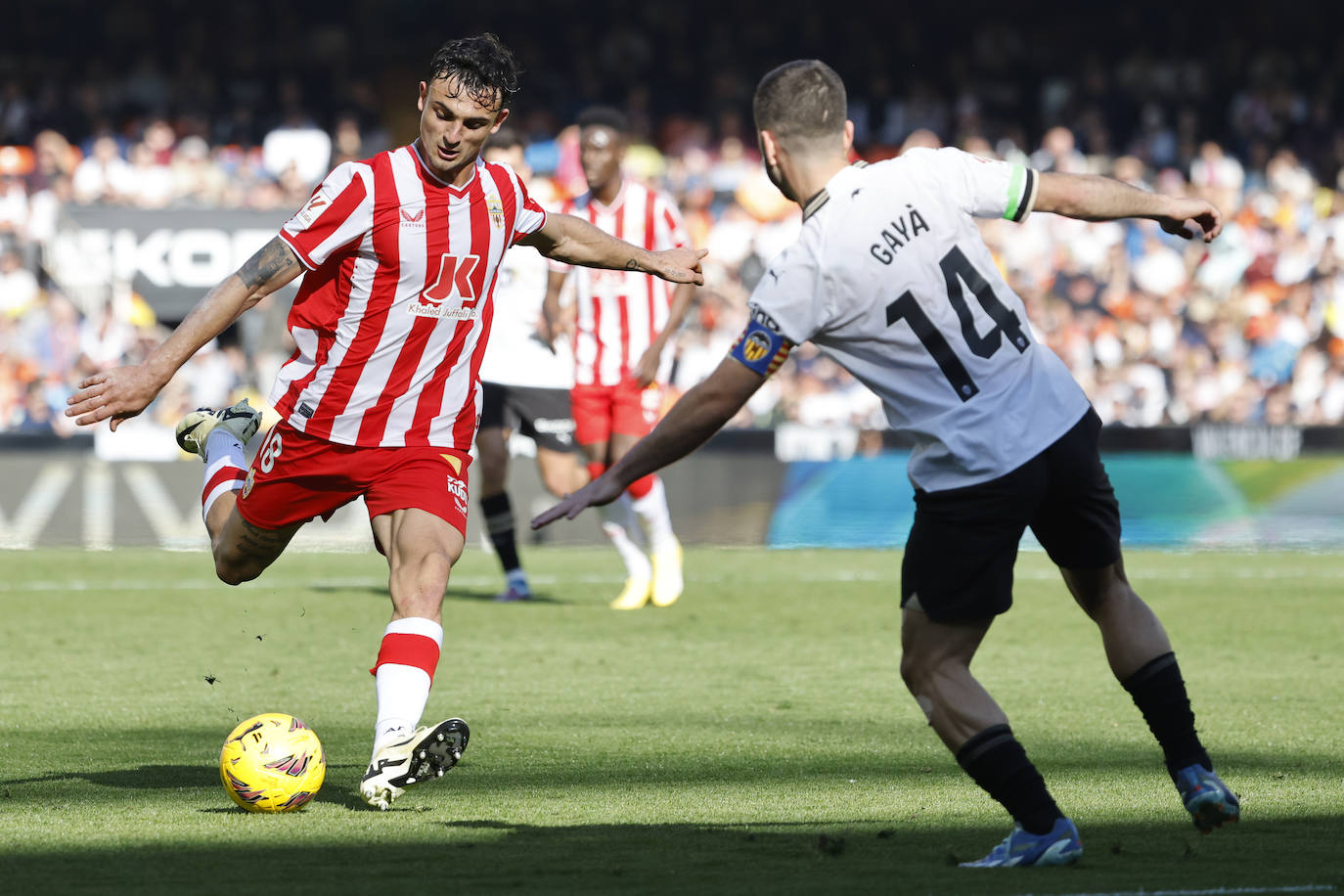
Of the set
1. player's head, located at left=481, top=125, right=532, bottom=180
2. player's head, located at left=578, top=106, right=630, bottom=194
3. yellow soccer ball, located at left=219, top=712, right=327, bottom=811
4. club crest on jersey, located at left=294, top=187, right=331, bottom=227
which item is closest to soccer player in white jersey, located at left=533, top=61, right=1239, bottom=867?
yellow soccer ball, located at left=219, top=712, right=327, bottom=811

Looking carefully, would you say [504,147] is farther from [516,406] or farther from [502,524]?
[502,524]

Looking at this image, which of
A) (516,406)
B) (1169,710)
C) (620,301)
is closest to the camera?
(1169,710)

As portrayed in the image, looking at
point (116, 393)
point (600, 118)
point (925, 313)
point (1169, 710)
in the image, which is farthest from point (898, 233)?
point (600, 118)

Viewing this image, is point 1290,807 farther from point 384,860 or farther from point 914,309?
point 384,860

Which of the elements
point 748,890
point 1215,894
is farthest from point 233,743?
point 1215,894

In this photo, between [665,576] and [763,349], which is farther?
[665,576]

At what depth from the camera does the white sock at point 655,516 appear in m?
10.2

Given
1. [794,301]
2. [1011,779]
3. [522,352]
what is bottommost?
[1011,779]

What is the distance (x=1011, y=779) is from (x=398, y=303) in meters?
2.34

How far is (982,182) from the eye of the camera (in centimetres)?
421

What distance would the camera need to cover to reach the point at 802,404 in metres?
16.6

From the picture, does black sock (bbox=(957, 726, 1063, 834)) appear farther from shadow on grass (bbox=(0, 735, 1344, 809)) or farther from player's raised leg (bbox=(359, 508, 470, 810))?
player's raised leg (bbox=(359, 508, 470, 810))

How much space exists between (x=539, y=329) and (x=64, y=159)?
10481 mm

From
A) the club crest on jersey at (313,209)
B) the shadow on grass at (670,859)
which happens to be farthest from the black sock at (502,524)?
the shadow on grass at (670,859)
